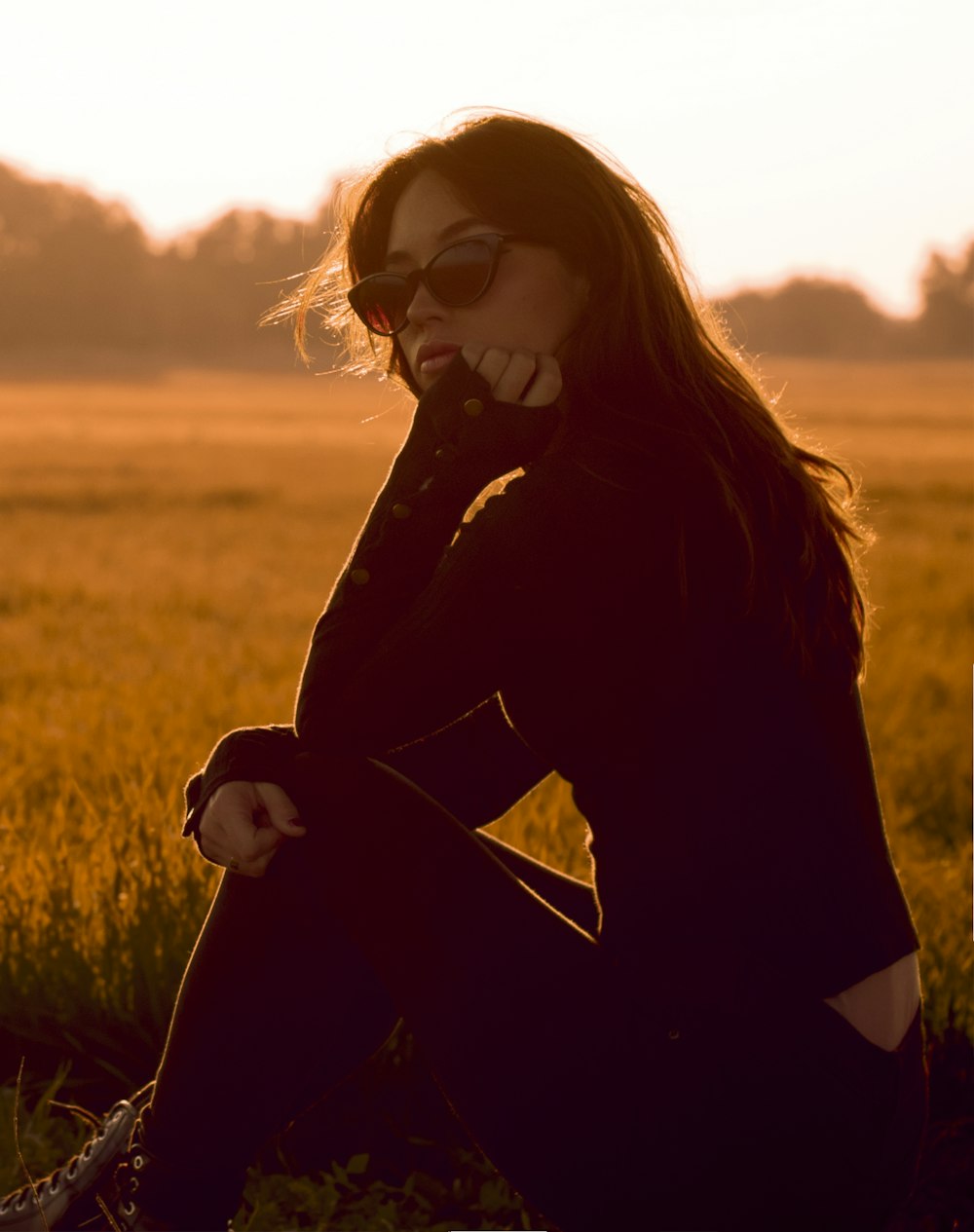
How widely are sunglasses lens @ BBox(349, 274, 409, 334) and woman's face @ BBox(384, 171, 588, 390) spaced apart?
1.9 inches

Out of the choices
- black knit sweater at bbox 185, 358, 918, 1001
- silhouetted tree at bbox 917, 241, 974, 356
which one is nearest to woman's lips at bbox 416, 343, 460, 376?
black knit sweater at bbox 185, 358, 918, 1001

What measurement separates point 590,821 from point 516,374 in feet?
2.19

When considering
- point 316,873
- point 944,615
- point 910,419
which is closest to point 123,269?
point 910,419

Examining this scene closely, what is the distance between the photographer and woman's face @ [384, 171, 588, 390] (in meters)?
2.28

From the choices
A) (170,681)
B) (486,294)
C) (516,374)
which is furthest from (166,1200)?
(170,681)

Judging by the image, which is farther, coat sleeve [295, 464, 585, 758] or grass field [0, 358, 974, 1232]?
grass field [0, 358, 974, 1232]

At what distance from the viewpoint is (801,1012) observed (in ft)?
6.20

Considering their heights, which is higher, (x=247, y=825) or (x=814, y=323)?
(x=814, y=323)

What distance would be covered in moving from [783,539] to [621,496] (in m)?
0.28

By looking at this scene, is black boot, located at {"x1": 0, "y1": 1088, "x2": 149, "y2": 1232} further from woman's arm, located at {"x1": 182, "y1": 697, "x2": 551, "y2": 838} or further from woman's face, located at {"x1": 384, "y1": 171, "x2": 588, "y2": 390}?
woman's face, located at {"x1": 384, "y1": 171, "x2": 588, "y2": 390}

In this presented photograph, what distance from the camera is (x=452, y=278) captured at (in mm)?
2287

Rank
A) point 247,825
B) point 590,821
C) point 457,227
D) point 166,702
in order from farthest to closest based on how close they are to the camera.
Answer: point 166,702 < point 457,227 < point 247,825 < point 590,821

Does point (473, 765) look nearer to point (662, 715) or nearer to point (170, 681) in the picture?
point (662, 715)

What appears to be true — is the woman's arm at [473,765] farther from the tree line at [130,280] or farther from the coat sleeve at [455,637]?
the tree line at [130,280]
